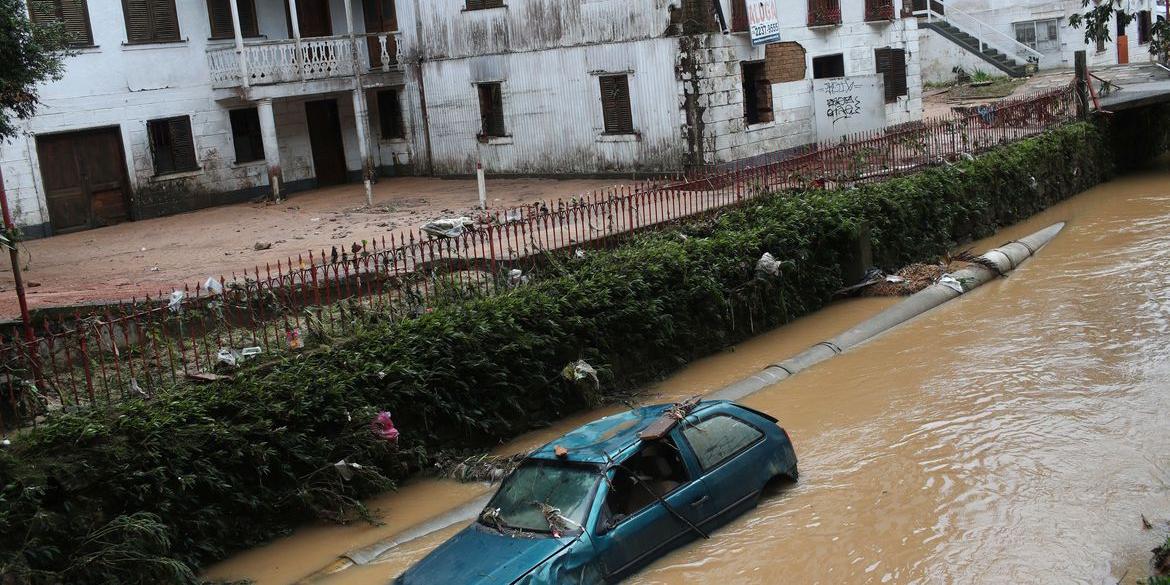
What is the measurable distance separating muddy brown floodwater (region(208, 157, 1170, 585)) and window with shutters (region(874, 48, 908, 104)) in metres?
13.8

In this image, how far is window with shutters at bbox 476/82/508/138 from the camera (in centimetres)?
2736

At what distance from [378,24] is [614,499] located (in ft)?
78.3

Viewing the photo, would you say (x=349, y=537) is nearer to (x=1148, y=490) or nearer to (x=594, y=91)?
(x=1148, y=490)

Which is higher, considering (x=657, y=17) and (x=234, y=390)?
(x=657, y=17)

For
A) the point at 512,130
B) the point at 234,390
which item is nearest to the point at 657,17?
the point at 512,130

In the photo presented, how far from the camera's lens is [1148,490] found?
970 cm

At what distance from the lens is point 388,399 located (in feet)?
36.8

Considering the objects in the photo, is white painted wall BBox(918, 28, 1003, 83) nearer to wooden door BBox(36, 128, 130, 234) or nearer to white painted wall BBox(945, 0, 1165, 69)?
white painted wall BBox(945, 0, 1165, 69)

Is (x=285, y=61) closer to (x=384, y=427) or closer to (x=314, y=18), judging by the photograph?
(x=314, y=18)

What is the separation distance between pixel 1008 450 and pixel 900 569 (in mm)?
2856

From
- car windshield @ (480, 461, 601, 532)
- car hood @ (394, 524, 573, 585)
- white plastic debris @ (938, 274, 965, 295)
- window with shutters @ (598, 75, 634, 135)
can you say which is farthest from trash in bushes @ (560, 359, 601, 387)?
window with shutters @ (598, 75, 634, 135)

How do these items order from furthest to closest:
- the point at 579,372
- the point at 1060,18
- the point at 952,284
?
1. the point at 1060,18
2. the point at 952,284
3. the point at 579,372

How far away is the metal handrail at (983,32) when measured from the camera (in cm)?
3838

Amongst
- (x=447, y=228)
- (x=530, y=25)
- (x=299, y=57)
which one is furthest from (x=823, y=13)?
(x=447, y=228)
